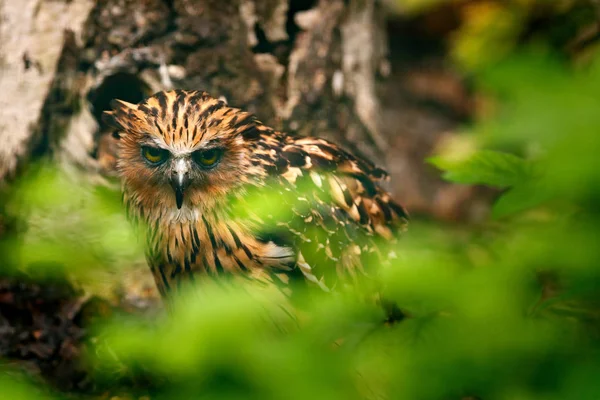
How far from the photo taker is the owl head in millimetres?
1807

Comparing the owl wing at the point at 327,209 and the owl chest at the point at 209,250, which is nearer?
the owl wing at the point at 327,209

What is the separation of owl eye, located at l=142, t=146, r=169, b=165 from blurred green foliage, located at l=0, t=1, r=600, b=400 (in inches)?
28.3

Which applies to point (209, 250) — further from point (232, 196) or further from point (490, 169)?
point (490, 169)

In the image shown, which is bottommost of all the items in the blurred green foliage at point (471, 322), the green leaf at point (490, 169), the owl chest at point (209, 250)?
the owl chest at point (209, 250)

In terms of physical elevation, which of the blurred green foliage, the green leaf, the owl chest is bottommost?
the owl chest

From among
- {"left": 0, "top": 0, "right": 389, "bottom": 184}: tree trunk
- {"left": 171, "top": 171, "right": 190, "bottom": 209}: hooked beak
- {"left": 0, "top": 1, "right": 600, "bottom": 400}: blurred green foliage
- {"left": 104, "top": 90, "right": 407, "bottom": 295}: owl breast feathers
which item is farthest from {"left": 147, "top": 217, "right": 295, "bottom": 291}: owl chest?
{"left": 0, "top": 1, "right": 600, "bottom": 400}: blurred green foliage

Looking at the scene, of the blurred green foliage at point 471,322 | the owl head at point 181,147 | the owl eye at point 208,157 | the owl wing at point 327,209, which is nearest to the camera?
the blurred green foliage at point 471,322

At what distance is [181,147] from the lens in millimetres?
1849

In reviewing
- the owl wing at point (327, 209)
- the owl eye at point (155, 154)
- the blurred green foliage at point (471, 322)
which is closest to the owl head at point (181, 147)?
the owl eye at point (155, 154)

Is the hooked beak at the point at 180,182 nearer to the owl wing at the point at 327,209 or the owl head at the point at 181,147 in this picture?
the owl head at the point at 181,147

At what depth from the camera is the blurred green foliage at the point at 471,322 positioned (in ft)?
3.36

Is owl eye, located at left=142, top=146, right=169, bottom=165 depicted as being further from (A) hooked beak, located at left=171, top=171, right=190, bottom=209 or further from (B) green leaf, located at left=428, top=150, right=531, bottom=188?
(B) green leaf, located at left=428, top=150, right=531, bottom=188

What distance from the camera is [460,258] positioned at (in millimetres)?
1323

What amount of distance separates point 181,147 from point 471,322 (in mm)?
1021
